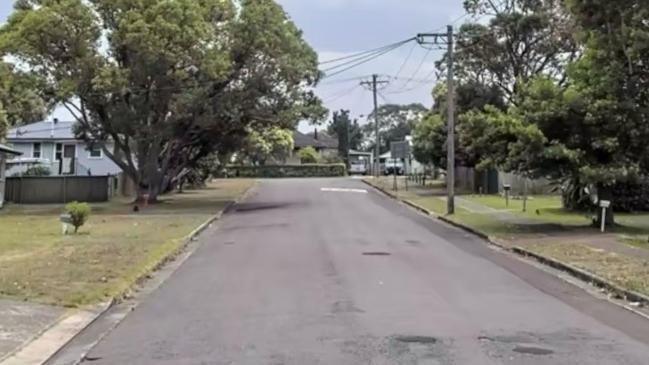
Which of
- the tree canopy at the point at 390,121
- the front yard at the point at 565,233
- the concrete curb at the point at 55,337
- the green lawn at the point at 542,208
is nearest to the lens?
the concrete curb at the point at 55,337

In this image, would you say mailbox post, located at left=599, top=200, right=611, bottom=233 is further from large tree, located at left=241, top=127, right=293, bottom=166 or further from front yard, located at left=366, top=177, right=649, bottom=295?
large tree, located at left=241, top=127, right=293, bottom=166

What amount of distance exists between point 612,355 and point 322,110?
114 feet

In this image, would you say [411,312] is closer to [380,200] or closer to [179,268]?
[179,268]

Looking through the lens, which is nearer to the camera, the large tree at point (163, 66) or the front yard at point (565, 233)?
the front yard at point (565, 233)

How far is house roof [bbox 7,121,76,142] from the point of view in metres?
62.7

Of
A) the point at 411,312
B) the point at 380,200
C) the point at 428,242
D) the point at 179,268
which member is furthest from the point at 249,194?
the point at 411,312

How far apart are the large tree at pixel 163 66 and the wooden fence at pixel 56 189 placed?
9.97 feet

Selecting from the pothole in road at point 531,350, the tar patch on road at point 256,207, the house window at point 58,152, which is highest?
the house window at point 58,152

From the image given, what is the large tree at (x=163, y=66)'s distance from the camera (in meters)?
37.0

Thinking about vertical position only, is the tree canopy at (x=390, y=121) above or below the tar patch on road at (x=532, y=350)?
above

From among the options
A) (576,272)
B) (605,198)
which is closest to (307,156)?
(605,198)

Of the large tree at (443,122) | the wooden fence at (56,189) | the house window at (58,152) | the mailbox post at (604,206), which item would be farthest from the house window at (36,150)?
the mailbox post at (604,206)

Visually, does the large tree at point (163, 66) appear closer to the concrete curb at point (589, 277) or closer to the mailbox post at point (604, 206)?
the mailbox post at point (604, 206)

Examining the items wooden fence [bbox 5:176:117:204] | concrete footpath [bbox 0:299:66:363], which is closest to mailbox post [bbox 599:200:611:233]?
concrete footpath [bbox 0:299:66:363]
